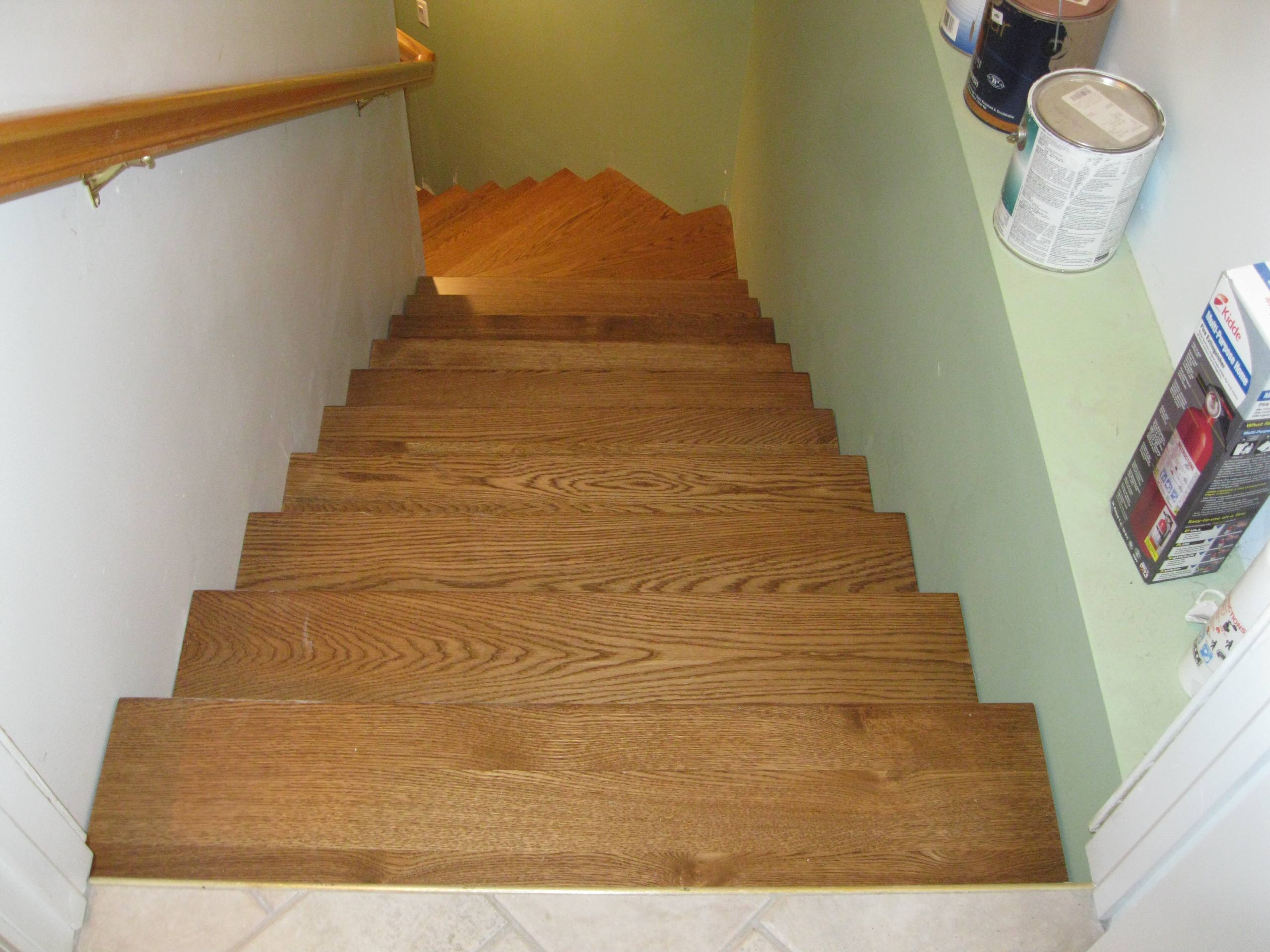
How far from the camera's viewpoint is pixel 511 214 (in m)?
4.61

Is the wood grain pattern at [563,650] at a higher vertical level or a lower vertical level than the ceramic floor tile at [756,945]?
lower

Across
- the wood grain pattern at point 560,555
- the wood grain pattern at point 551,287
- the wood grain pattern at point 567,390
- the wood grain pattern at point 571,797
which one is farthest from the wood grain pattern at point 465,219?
the wood grain pattern at point 571,797

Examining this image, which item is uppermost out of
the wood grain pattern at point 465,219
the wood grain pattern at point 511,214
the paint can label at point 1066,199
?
the paint can label at point 1066,199

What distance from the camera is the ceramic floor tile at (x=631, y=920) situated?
1.04 meters

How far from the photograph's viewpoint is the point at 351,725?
1188mm

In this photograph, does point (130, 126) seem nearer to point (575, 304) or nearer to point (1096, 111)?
point (1096, 111)

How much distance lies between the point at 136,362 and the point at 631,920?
0.92 metres

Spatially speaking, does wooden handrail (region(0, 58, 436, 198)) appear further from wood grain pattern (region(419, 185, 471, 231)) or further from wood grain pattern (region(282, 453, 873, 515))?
wood grain pattern (region(419, 185, 471, 231))

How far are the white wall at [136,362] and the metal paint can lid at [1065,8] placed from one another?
4.04 feet

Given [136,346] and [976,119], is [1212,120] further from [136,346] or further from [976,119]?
[136,346]

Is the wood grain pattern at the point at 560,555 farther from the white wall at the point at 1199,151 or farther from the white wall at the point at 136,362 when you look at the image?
the white wall at the point at 1199,151

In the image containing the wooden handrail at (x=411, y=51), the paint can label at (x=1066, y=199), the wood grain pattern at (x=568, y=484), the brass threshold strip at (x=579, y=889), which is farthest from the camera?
the wooden handrail at (x=411, y=51)

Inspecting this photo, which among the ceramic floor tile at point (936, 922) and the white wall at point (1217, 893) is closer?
the white wall at point (1217, 893)

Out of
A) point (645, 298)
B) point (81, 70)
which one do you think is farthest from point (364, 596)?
point (645, 298)
